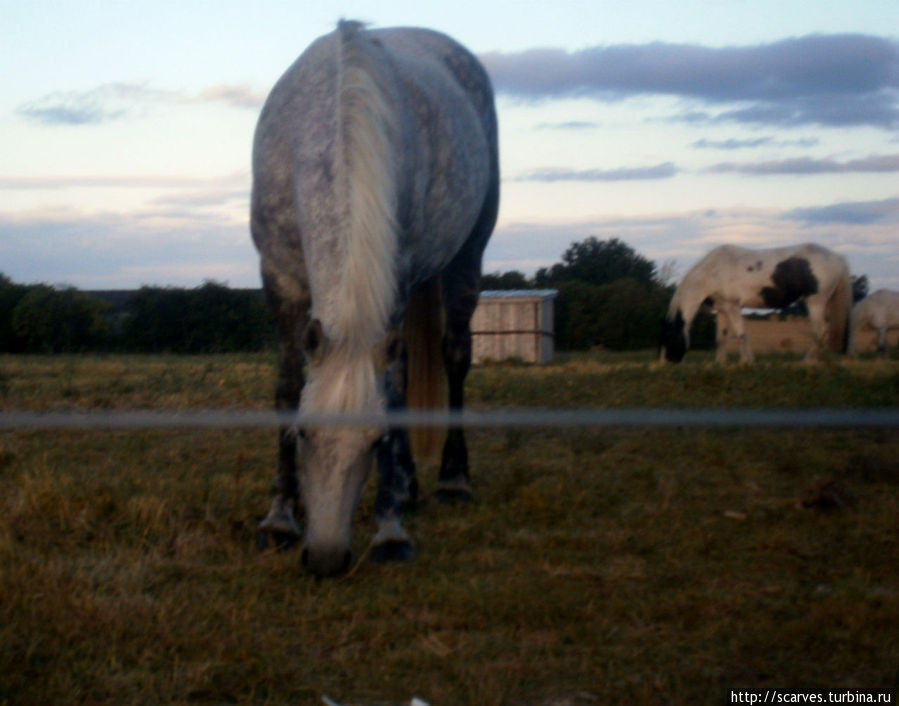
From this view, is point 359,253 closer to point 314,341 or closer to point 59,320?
point 314,341

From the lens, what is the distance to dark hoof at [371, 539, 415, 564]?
3.96m

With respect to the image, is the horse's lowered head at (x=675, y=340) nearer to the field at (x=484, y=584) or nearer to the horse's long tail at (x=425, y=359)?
the field at (x=484, y=584)

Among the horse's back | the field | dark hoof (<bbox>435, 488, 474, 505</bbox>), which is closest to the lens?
the field

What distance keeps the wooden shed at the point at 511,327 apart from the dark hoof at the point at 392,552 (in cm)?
1851

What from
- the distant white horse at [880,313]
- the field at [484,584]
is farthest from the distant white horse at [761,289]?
the field at [484,584]

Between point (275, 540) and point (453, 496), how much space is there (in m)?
1.35

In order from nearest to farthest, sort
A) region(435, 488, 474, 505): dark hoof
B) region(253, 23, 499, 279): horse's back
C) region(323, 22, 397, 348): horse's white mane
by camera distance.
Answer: region(323, 22, 397, 348): horse's white mane → region(253, 23, 499, 279): horse's back → region(435, 488, 474, 505): dark hoof

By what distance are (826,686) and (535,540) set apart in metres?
1.71

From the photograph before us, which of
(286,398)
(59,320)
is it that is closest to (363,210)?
(286,398)

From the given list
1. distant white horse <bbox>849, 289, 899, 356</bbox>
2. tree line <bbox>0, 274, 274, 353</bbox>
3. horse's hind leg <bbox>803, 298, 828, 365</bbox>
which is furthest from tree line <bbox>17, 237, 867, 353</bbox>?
distant white horse <bbox>849, 289, 899, 356</bbox>

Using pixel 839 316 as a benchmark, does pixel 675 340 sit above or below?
below

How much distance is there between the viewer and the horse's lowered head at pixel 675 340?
17.0m

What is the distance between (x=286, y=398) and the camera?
454 cm

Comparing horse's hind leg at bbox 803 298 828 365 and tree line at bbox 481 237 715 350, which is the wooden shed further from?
tree line at bbox 481 237 715 350
